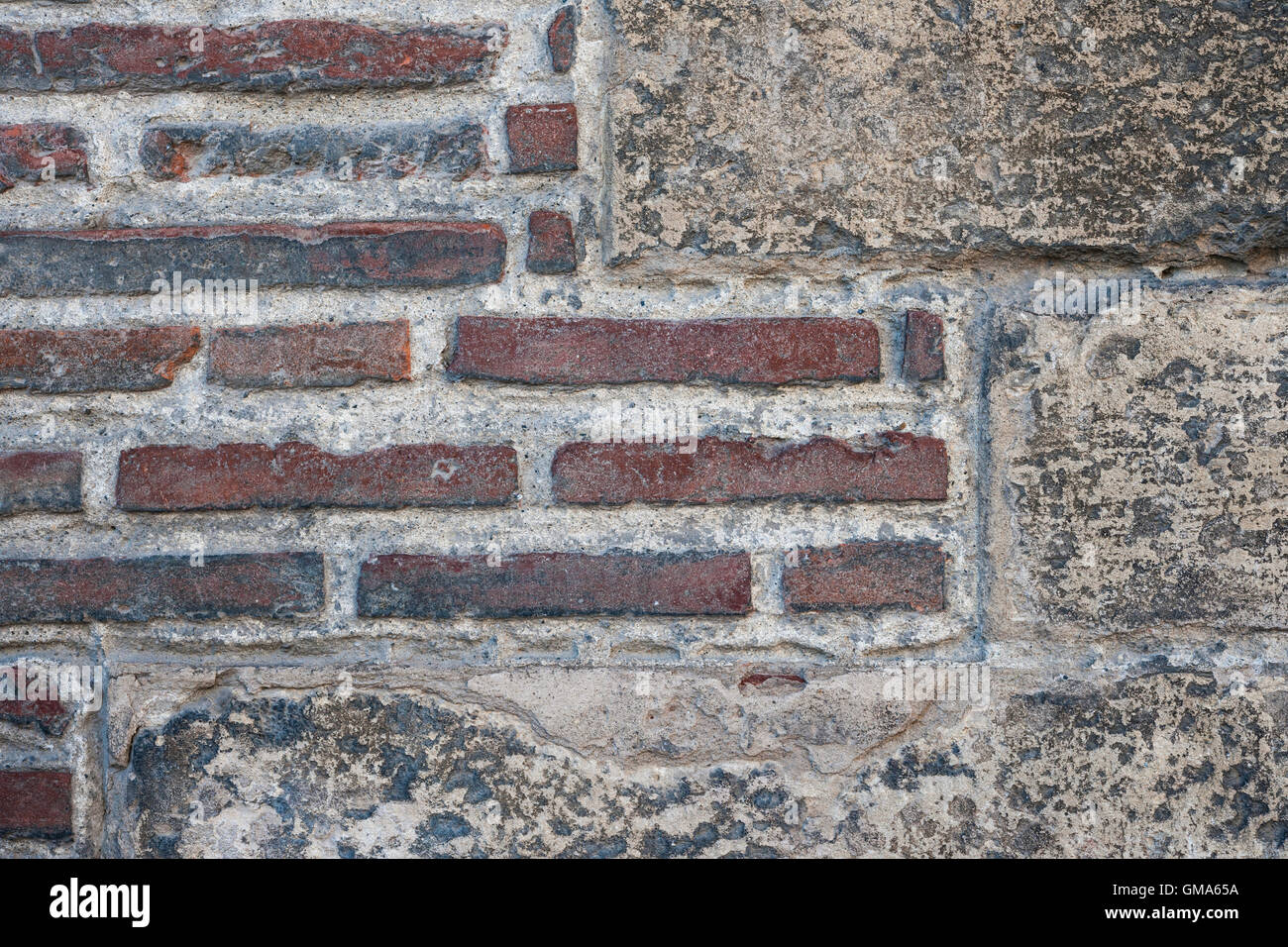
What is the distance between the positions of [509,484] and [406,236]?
29 cm

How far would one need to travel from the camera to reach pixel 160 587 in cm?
97

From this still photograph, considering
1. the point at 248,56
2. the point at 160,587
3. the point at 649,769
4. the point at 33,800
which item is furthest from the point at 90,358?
the point at 649,769

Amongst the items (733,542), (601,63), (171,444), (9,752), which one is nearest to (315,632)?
(171,444)

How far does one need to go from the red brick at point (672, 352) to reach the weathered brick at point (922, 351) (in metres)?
0.04

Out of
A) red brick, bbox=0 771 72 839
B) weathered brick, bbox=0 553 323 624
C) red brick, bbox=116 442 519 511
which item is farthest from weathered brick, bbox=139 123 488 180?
red brick, bbox=0 771 72 839

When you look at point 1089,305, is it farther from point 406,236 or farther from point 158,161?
point 158,161

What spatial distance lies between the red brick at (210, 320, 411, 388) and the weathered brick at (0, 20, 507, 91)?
0.26m

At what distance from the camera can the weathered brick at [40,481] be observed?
0.97 m

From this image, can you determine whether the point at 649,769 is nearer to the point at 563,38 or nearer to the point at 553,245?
the point at 553,245

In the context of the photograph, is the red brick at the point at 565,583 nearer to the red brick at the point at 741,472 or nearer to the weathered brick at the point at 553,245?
the red brick at the point at 741,472

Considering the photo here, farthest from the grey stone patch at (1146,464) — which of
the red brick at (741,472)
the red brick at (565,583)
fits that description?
the red brick at (565,583)

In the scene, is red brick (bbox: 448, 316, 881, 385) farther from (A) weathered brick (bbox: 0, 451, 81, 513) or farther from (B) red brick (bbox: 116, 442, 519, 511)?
(A) weathered brick (bbox: 0, 451, 81, 513)

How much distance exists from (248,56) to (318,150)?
4.7 inches

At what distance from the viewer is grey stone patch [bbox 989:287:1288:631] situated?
951 millimetres
